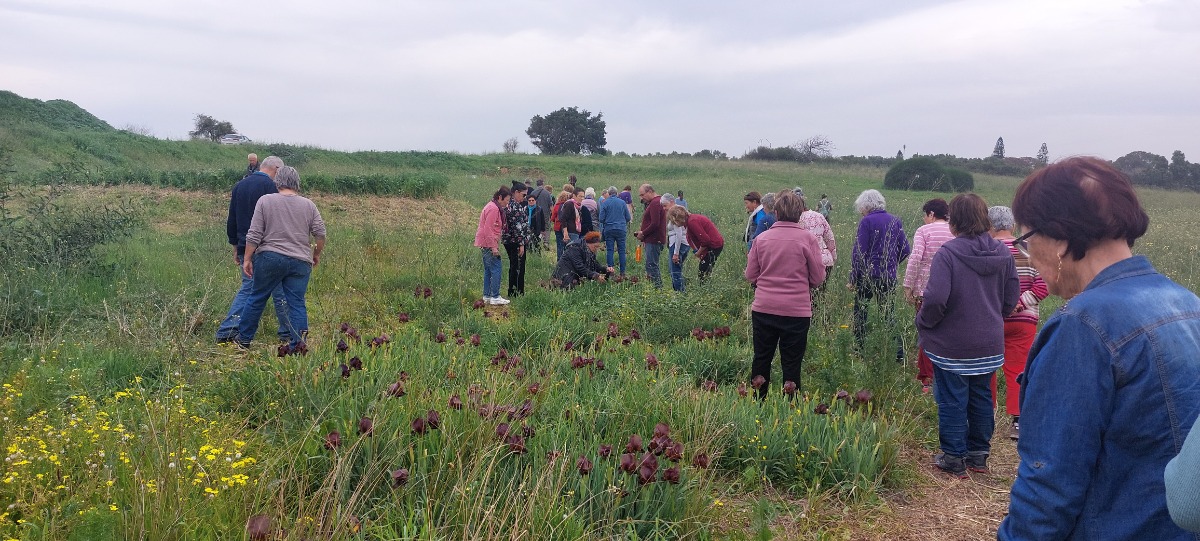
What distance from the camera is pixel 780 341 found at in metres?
5.19

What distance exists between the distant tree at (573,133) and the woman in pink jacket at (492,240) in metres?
63.6

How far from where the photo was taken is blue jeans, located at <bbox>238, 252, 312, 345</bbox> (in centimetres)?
607

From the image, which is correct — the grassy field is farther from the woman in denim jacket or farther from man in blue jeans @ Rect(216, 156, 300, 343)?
the woman in denim jacket

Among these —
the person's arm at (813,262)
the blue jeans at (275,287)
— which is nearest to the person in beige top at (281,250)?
the blue jeans at (275,287)

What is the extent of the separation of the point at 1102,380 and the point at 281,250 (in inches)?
236

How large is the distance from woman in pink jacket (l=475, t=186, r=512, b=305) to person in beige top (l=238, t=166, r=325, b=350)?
2.77 meters


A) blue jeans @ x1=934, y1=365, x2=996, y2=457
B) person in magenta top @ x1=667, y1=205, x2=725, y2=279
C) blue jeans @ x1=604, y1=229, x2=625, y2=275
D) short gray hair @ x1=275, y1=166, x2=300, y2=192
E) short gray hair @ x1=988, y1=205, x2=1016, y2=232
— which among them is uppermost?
short gray hair @ x1=275, y1=166, x2=300, y2=192

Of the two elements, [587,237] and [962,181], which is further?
[962,181]

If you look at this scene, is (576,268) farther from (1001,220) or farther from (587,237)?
(1001,220)

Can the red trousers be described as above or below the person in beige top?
below

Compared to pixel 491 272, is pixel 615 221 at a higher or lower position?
higher

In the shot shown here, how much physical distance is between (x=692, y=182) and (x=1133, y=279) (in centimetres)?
3616

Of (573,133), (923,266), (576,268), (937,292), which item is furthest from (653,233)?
(573,133)

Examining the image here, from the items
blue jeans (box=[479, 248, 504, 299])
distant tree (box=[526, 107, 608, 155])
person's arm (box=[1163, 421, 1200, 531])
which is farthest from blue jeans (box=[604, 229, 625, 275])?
distant tree (box=[526, 107, 608, 155])
